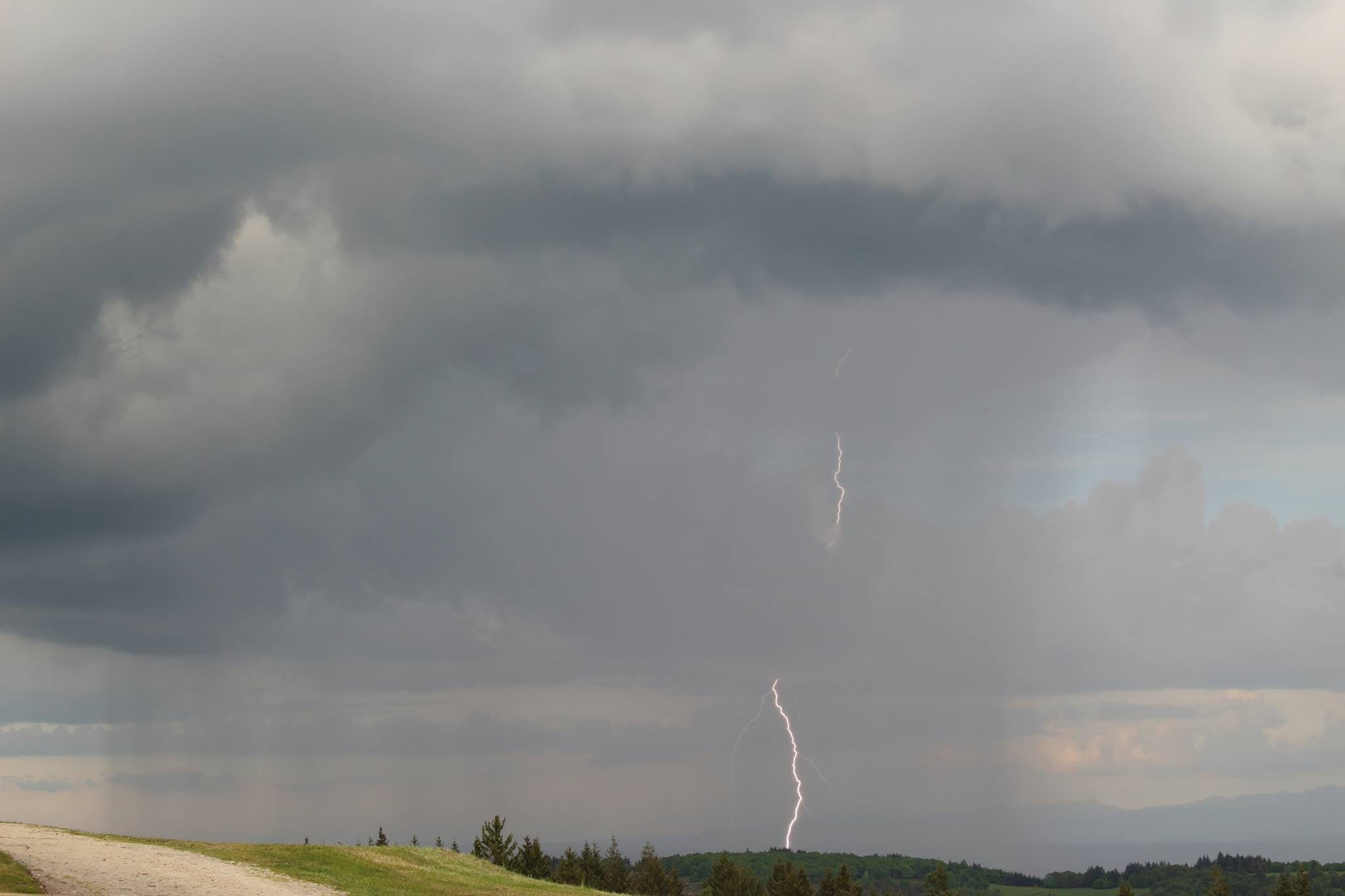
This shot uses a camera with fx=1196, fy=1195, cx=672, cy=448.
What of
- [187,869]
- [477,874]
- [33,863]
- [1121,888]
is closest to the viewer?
[33,863]

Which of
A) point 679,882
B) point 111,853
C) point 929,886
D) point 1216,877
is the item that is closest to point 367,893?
point 111,853

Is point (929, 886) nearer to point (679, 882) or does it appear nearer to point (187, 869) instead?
point (679, 882)

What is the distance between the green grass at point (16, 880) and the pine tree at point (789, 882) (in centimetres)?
11492

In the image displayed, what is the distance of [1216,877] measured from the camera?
148625mm

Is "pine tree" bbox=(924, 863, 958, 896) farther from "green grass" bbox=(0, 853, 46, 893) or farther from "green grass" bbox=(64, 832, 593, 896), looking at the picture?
"green grass" bbox=(0, 853, 46, 893)

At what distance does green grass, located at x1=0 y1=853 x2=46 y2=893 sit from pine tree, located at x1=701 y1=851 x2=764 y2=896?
113094 millimetres

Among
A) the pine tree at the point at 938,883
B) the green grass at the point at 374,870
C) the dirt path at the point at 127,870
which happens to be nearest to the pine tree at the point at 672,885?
the pine tree at the point at 938,883

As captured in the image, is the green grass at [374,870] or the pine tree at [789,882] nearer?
the green grass at [374,870]

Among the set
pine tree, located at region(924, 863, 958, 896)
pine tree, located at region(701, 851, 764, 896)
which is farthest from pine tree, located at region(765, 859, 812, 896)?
pine tree, located at region(924, 863, 958, 896)

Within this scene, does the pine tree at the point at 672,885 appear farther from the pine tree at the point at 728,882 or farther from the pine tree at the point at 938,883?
the pine tree at the point at 938,883

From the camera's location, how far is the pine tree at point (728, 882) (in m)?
147

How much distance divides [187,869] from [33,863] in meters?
6.67

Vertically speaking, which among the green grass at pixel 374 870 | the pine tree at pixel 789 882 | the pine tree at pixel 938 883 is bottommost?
the pine tree at pixel 938 883

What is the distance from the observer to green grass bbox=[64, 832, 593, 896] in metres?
54.3
